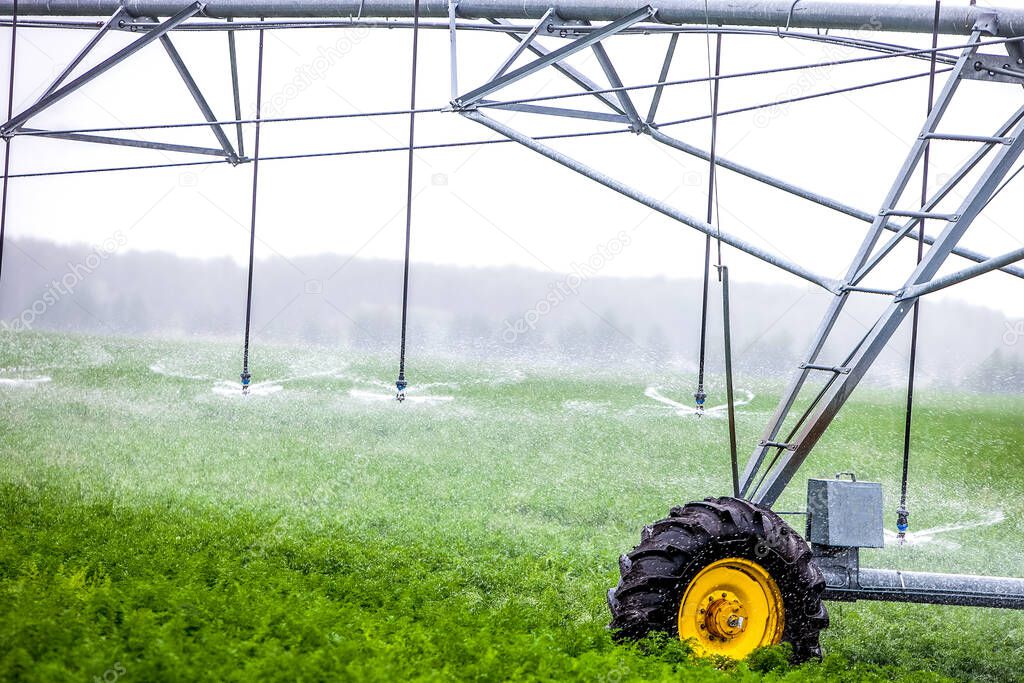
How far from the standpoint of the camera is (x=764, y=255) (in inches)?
290

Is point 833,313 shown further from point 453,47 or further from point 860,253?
point 453,47

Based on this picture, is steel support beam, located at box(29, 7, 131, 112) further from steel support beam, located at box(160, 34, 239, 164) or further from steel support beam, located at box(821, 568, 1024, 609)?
steel support beam, located at box(821, 568, 1024, 609)

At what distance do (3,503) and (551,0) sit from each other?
8.86 m

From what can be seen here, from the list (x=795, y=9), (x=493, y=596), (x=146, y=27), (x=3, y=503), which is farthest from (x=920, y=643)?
(x=3, y=503)

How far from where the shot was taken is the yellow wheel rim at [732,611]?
6.17 metres

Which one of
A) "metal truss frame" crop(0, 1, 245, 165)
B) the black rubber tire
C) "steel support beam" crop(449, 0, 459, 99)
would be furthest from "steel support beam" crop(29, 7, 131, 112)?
the black rubber tire

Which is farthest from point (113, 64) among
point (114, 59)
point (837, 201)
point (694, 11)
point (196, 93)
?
point (837, 201)

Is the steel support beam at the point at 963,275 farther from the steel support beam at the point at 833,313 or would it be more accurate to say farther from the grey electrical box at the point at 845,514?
the grey electrical box at the point at 845,514

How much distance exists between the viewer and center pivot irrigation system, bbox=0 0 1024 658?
6152mm

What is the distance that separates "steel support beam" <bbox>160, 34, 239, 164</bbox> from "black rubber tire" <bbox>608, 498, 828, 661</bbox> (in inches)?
230

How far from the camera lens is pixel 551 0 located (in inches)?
332

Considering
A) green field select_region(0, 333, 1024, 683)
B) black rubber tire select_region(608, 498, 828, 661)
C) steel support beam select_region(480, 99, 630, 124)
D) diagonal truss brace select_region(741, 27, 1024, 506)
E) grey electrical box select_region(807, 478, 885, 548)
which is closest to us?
green field select_region(0, 333, 1024, 683)

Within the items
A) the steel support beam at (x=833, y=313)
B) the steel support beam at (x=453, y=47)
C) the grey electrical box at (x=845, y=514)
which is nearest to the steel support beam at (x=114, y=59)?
the steel support beam at (x=453, y=47)

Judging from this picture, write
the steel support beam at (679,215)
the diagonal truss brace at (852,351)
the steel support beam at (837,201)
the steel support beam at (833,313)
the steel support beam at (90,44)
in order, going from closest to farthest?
1. the diagonal truss brace at (852,351)
2. the steel support beam at (833,313)
3. the steel support beam at (679,215)
4. the steel support beam at (837,201)
5. the steel support beam at (90,44)
